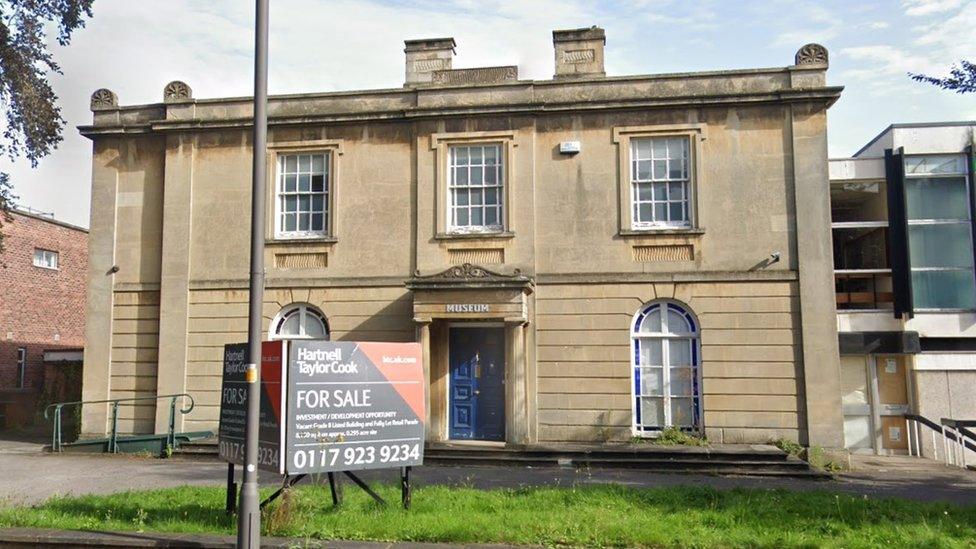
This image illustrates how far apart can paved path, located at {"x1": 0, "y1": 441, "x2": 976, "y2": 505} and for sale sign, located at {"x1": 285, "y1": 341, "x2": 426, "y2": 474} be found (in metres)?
2.93

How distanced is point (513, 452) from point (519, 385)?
4.61 feet

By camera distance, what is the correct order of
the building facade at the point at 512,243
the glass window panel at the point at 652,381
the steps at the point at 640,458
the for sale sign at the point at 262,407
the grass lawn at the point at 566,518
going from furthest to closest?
the glass window panel at the point at 652,381 → the building facade at the point at 512,243 → the steps at the point at 640,458 → the for sale sign at the point at 262,407 → the grass lawn at the point at 566,518

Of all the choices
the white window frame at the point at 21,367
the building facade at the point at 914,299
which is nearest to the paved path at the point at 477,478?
the building facade at the point at 914,299

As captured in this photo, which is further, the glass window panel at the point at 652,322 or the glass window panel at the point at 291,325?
the glass window panel at the point at 291,325

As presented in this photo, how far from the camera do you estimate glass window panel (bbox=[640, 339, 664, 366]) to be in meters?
16.2

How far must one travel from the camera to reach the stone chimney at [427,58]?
58.1ft

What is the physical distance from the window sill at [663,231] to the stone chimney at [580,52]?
3.54 meters

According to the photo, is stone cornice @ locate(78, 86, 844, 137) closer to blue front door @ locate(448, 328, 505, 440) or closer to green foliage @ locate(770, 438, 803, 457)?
blue front door @ locate(448, 328, 505, 440)

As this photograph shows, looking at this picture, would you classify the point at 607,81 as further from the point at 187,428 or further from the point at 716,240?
the point at 187,428

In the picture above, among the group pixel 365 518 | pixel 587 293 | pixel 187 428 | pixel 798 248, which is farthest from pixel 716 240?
pixel 187 428

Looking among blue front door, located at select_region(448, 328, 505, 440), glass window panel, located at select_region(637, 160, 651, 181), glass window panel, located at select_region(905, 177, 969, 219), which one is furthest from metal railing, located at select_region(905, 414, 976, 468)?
blue front door, located at select_region(448, 328, 505, 440)

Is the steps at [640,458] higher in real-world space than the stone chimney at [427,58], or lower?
lower

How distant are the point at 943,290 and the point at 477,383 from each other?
32.5ft

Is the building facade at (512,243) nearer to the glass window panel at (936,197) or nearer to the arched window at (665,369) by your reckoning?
the arched window at (665,369)
